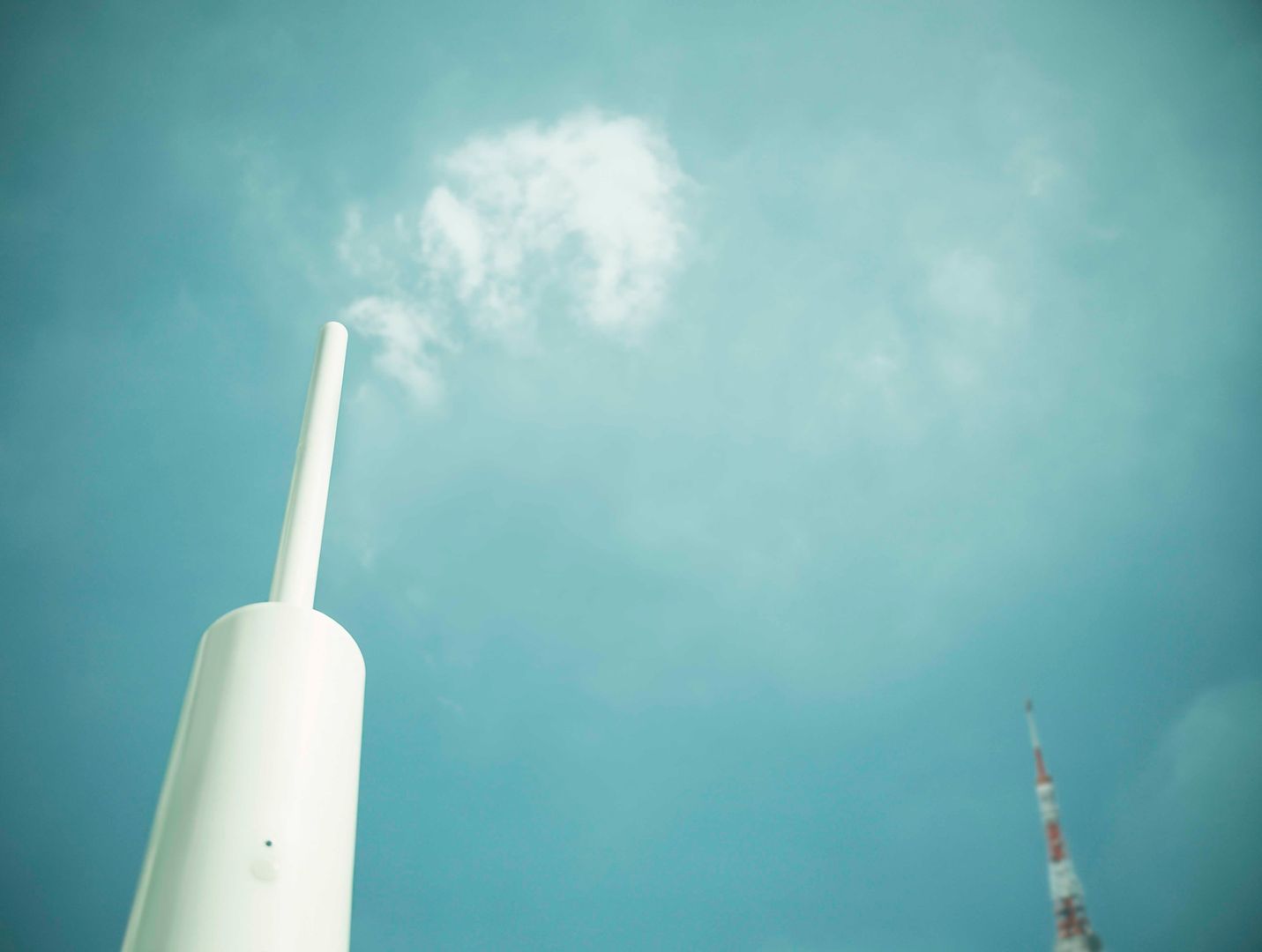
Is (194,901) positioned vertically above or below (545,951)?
below

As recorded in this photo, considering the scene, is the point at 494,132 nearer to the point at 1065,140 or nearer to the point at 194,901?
the point at 1065,140

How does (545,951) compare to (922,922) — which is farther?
(545,951)

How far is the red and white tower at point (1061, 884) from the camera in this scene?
268 cm

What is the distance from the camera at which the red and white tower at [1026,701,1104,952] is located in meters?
2.68

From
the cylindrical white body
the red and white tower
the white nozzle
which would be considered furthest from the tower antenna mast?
the red and white tower

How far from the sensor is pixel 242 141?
3766 mm

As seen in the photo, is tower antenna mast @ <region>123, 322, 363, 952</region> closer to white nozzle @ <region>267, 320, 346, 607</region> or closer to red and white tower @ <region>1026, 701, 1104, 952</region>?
white nozzle @ <region>267, 320, 346, 607</region>

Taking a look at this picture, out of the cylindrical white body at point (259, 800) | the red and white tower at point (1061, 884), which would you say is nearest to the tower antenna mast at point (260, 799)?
the cylindrical white body at point (259, 800)

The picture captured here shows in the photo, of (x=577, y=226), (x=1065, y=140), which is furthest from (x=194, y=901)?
(x=1065, y=140)

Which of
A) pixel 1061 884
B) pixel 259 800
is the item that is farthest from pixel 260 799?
pixel 1061 884

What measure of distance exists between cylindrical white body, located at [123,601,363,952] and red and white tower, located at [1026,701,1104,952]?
2.31 metres

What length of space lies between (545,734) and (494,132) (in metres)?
2.29

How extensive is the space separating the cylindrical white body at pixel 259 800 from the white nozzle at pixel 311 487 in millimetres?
141

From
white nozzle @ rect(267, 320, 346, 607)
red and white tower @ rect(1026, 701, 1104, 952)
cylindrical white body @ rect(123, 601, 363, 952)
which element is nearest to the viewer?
cylindrical white body @ rect(123, 601, 363, 952)
